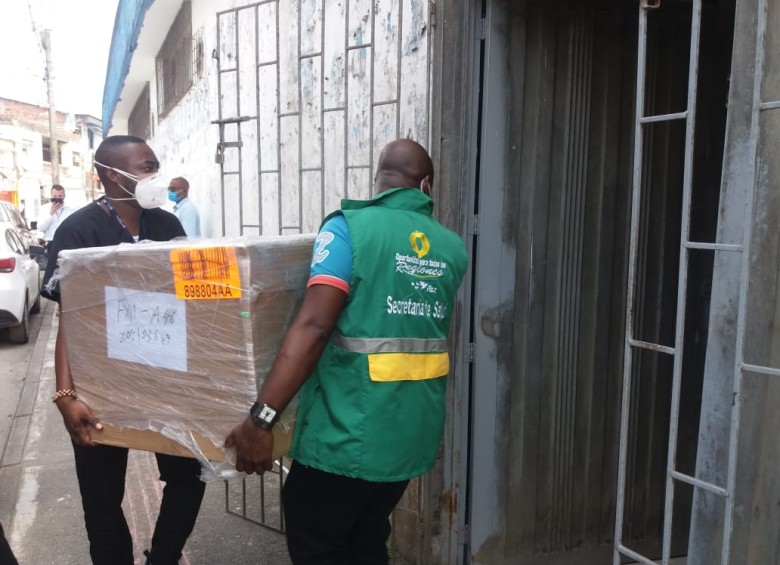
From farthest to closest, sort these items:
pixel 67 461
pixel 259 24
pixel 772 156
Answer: pixel 67 461 < pixel 259 24 < pixel 772 156

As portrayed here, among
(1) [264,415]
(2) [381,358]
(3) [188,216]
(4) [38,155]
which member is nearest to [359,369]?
(2) [381,358]

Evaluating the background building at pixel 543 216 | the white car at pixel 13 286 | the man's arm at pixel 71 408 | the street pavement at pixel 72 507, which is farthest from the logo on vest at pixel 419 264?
the white car at pixel 13 286

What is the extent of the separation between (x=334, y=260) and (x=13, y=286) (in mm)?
6566

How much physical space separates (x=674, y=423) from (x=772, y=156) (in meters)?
0.75

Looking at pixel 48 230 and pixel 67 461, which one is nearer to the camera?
pixel 67 461

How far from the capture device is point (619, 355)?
2980 millimetres

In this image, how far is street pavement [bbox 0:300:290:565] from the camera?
304 centimetres

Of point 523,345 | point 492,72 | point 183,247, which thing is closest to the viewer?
point 183,247

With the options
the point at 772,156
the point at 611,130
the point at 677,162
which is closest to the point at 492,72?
the point at 611,130

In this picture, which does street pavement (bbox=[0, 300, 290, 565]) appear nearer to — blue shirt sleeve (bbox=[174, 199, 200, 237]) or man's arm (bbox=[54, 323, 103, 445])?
man's arm (bbox=[54, 323, 103, 445])

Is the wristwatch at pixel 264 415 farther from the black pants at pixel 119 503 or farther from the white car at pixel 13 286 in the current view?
the white car at pixel 13 286

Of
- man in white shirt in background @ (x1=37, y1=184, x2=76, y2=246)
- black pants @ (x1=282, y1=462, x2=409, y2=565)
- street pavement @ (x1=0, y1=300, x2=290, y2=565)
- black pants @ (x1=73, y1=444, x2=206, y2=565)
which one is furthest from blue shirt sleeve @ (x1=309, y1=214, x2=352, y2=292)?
man in white shirt in background @ (x1=37, y1=184, x2=76, y2=246)

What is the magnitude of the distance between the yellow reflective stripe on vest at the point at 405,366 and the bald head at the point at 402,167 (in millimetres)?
516

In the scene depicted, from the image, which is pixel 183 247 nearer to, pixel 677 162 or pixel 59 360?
pixel 59 360
